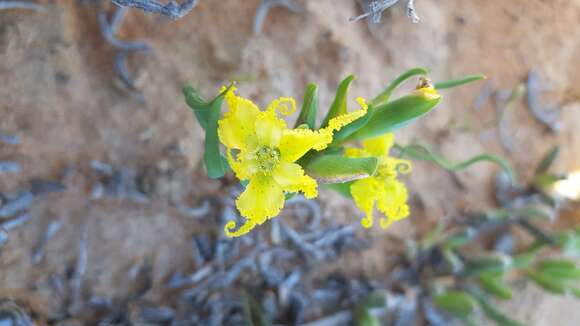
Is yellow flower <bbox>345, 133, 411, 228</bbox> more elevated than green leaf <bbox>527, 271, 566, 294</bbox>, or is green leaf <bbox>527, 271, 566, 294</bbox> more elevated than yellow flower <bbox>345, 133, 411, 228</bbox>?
yellow flower <bbox>345, 133, 411, 228</bbox>

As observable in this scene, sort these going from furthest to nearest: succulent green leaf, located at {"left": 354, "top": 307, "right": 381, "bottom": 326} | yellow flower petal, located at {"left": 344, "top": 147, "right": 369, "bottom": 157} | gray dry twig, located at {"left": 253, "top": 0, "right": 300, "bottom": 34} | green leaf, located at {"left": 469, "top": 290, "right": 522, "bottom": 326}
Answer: green leaf, located at {"left": 469, "top": 290, "right": 522, "bottom": 326} → succulent green leaf, located at {"left": 354, "top": 307, "right": 381, "bottom": 326} → gray dry twig, located at {"left": 253, "top": 0, "right": 300, "bottom": 34} → yellow flower petal, located at {"left": 344, "top": 147, "right": 369, "bottom": 157}

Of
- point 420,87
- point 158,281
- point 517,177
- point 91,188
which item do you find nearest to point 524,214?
point 517,177

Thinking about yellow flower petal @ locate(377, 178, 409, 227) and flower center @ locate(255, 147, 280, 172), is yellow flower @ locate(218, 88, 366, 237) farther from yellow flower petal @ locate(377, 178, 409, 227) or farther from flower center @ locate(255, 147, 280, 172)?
yellow flower petal @ locate(377, 178, 409, 227)

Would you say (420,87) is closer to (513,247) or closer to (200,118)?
(200,118)

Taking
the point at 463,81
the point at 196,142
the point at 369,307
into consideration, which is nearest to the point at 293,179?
the point at 463,81

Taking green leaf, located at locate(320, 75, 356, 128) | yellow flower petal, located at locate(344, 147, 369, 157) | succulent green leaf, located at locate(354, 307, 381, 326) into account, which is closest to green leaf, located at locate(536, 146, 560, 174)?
succulent green leaf, located at locate(354, 307, 381, 326)

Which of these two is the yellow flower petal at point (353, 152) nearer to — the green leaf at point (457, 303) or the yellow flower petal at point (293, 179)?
the yellow flower petal at point (293, 179)
